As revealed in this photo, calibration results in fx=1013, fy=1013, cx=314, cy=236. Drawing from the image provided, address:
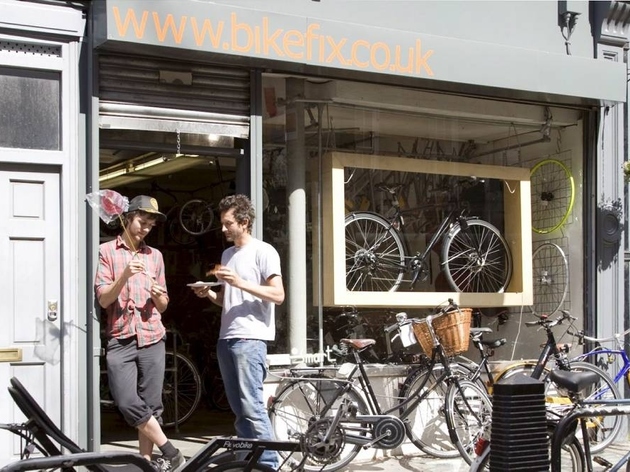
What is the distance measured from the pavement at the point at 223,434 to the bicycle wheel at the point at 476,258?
1743mm

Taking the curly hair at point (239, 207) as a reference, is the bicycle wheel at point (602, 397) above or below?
below

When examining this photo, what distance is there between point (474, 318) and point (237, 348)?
3466mm

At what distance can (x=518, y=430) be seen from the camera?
539cm

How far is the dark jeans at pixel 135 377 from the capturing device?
23.0 ft

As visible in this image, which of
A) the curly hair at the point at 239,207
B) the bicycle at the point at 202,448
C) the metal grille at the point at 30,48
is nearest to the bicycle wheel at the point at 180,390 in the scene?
the curly hair at the point at 239,207

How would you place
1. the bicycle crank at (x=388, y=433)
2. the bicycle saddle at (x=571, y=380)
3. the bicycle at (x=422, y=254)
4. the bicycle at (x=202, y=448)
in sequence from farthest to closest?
the bicycle at (x=422, y=254) < the bicycle crank at (x=388, y=433) < the bicycle saddle at (x=571, y=380) < the bicycle at (x=202, y=448)

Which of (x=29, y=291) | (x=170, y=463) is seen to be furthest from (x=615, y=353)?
(x=29, y=291)

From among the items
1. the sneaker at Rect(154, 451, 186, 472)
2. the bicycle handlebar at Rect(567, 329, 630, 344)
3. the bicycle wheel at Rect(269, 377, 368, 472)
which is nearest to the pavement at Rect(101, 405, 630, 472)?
the bicycle wheel at Rect(269, 377, 368, 472)

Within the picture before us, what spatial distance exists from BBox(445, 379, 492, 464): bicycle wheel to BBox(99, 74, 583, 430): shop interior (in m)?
0.81

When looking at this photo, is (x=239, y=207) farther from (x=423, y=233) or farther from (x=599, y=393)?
(x=599, y=393)

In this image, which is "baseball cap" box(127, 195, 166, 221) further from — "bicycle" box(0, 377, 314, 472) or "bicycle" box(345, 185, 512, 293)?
"bicycle" box(0, 377, 314, 472)

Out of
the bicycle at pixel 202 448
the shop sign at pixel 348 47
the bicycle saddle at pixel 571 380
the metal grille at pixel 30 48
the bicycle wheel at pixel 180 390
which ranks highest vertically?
the shop sign at pixel 348 47

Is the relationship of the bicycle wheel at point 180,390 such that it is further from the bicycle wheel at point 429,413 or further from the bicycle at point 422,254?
the bicycle wheel at point 429,413

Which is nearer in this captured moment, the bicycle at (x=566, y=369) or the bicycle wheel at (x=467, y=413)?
the bicycle wheel at (x=467, y=413)
